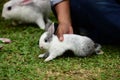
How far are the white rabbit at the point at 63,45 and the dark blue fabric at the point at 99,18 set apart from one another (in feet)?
1.10

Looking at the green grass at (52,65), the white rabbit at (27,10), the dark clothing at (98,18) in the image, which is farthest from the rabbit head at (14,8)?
the dark clothing at (98,18)

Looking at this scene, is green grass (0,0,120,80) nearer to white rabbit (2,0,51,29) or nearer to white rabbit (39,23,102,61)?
white rabbit (39,23,102,61)

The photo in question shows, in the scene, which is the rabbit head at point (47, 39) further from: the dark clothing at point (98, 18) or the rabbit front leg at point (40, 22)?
the rabbit front leg at point (40, 22)

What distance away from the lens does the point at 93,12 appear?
10.1 feet

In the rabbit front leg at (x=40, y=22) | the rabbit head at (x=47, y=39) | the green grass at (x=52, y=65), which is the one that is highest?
the rabbit head at (x=47, y=39)

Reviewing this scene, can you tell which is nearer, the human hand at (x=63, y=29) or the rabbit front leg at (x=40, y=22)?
the human hand at (x=63, y=29)

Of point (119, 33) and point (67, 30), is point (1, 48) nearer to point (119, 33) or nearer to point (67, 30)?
point (67, 30)

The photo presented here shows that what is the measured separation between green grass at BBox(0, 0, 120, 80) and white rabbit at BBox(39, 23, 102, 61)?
61 millimetres

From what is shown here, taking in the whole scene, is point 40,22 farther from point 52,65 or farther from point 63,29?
point 52,65

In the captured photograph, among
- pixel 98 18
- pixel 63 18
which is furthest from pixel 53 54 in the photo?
pixel 98 18

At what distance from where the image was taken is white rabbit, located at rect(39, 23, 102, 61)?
107 inches

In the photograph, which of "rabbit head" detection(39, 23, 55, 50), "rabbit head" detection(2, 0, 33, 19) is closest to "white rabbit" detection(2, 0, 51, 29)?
"rabbit head" detection(2, 0, 33, 19)

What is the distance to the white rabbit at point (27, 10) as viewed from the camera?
3.73 meters

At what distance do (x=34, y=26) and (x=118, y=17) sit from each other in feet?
3.65
